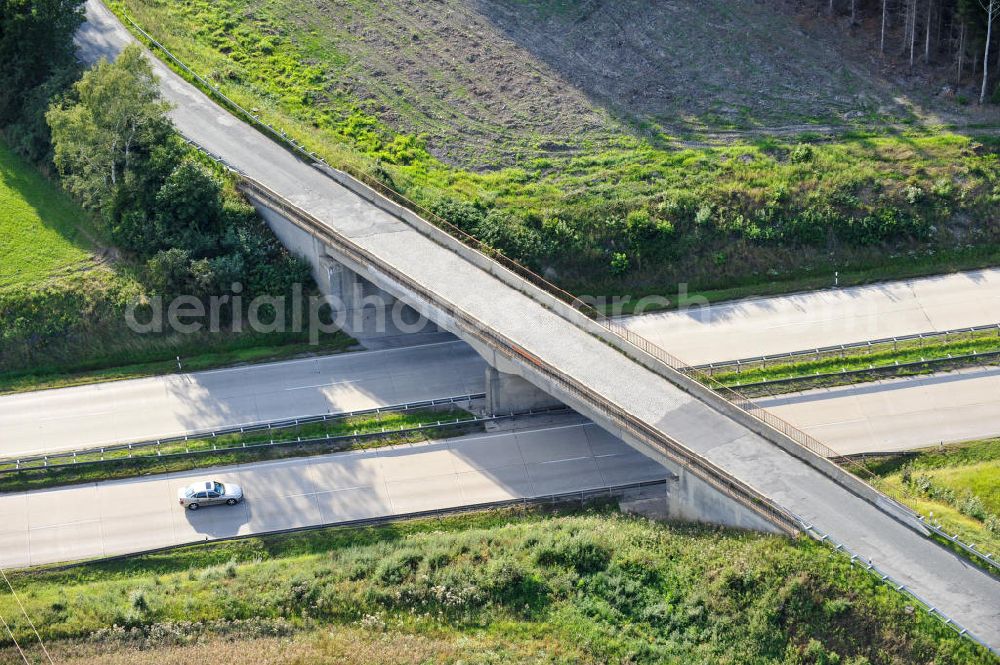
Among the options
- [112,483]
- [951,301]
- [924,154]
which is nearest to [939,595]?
[951,301]

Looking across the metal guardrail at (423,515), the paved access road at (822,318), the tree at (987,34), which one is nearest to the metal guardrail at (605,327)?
the paved access road at (822,318)

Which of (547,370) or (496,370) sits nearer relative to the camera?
(547,370)

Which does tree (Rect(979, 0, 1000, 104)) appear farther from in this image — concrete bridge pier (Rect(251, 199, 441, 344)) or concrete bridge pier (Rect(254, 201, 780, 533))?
concrete bridge pier (Rect(251, 199, 441, 344))

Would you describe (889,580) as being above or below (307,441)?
below

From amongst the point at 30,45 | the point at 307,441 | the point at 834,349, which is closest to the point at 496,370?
the point at 307,441

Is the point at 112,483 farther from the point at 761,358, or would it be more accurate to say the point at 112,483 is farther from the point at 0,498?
the point at 761,358

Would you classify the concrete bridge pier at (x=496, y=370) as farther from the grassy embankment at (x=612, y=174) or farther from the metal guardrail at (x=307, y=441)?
the grassy embankment at (x=612, y=174)

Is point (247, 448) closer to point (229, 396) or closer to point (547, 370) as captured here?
point (229, 396)
